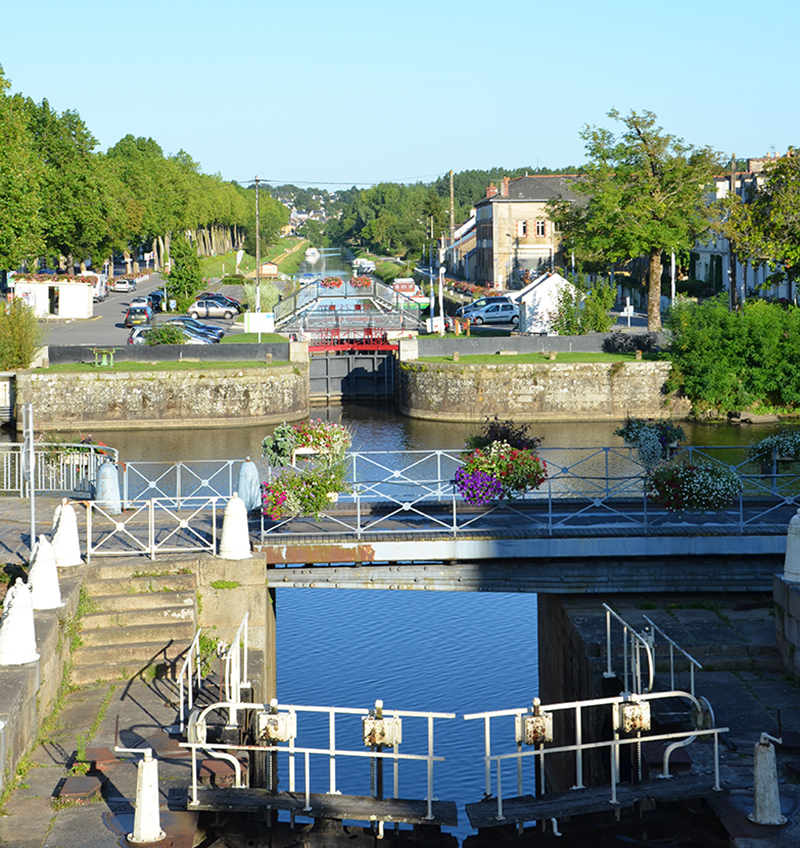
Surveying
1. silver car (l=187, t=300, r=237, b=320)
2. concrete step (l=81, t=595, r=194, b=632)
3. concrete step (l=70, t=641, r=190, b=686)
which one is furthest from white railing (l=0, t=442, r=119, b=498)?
silver car (l=187, t=300, r=237, b=320)

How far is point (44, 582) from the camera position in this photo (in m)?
13.1

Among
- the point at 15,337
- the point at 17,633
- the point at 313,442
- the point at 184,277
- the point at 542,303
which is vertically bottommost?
the point at 17,633

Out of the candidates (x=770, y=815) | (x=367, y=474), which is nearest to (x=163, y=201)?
(x=367, y=474)

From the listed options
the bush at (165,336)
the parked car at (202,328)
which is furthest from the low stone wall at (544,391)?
the parked car at (202,328)

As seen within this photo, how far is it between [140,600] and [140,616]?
24 cm

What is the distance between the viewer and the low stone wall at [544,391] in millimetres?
45750

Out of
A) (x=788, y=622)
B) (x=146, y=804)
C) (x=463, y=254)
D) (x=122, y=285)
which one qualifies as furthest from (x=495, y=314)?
(x=146, y=804)

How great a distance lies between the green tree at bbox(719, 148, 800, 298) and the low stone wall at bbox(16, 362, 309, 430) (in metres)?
19.9

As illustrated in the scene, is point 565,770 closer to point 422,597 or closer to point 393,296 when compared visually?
point 422,597

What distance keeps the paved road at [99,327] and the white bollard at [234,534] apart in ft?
124

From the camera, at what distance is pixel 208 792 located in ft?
34.1

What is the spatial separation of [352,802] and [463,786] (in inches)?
221

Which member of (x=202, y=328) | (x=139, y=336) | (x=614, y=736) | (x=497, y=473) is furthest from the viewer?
(x=202, y=328)

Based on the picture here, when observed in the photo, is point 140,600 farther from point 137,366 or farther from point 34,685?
point 137,366
